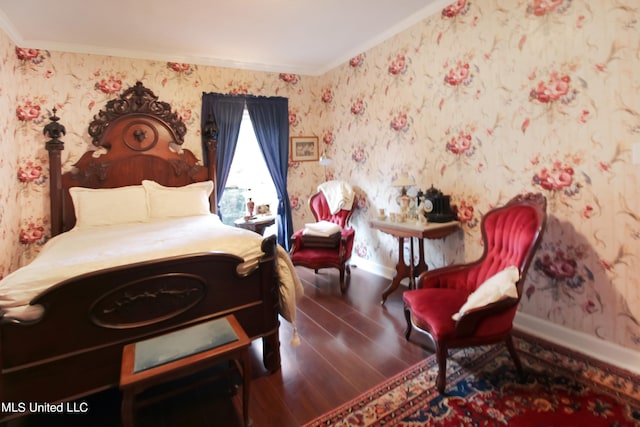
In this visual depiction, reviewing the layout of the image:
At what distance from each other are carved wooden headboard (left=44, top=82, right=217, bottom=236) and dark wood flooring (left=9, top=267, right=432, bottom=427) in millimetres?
2080

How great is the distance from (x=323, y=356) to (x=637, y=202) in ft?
6.87

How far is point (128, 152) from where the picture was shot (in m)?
3.42

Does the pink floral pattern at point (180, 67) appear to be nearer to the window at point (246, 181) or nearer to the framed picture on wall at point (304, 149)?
the window at point (246, 181)

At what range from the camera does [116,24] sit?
9.23 ft

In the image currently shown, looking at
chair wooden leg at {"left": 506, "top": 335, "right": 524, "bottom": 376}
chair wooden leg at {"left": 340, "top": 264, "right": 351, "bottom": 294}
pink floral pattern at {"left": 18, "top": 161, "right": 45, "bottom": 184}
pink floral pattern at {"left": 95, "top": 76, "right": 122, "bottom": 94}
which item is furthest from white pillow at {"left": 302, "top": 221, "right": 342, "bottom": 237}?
pink floral pattern at {"left": 18, "top": 161, "right": 45, "bottom": 184}

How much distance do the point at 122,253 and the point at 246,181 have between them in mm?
2577

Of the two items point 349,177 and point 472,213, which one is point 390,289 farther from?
point 349,177

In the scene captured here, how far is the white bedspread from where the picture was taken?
142cm

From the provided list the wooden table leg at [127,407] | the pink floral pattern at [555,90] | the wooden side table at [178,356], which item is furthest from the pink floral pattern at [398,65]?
the wooden table leg at [127,407]

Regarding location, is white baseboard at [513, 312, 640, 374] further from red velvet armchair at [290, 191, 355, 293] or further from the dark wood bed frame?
the dark wood bed frame

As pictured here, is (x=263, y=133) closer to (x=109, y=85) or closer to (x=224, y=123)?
(x=224, y=123)

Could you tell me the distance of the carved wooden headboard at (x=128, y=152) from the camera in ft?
10.2

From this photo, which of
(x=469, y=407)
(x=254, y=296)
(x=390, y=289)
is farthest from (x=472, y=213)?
(x=254, y=296)

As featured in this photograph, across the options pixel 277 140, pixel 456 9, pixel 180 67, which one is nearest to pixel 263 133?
pixel 277 140
